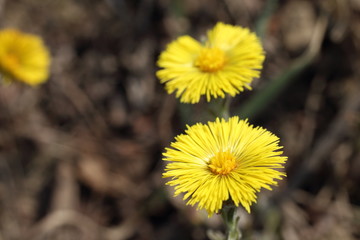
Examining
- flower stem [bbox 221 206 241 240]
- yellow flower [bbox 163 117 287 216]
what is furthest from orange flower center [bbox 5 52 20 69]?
flower stem [bbox 221 206 241 240]

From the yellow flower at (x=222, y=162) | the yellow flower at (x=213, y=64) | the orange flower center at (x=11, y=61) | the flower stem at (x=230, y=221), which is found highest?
the orange flower center at (x=11, y=61)

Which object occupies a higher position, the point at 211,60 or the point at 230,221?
the point at 211,60

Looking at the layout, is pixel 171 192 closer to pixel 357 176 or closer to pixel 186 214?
pixel 186 214

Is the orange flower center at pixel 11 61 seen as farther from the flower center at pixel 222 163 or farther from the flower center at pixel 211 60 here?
the flower center at pixel 222 163

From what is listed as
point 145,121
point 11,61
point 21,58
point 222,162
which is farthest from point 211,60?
point 145,121

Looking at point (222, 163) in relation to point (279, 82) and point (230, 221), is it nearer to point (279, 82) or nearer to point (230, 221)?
point (230, 221)

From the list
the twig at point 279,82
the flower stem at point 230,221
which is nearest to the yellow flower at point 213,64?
the flower stem at point 230,221
